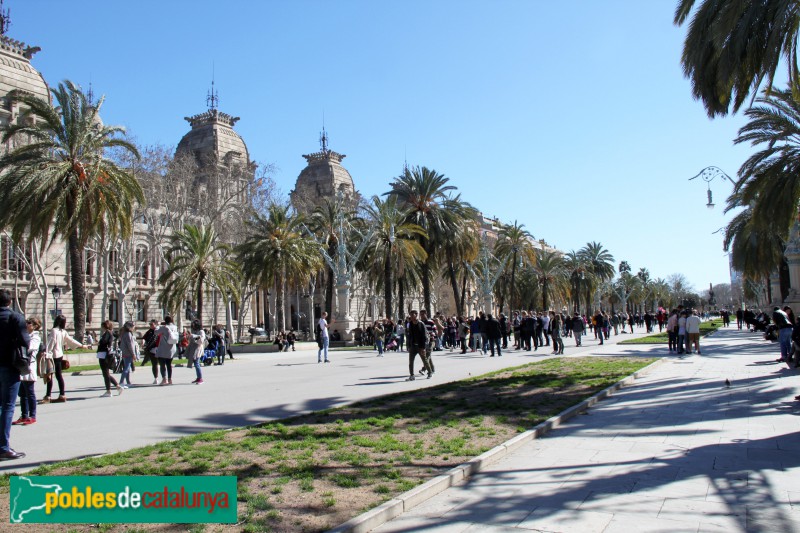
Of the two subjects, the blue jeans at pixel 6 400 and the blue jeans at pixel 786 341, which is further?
the blue jeans at pixel 786 341

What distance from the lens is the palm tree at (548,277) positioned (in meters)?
64.3

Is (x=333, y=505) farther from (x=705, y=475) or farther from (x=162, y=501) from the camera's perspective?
(x=705, y=475)

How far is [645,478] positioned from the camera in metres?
5.58

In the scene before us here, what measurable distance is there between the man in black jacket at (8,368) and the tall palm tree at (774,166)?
780 inches

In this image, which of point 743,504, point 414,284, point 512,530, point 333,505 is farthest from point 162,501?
point 414,284

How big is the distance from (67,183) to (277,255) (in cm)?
1537

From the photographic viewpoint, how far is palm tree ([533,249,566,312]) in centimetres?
6431

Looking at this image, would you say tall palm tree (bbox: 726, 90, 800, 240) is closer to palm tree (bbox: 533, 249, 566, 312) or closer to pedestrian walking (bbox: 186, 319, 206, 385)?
pedestrian walking (bbox: 186, 319, 206, 385)

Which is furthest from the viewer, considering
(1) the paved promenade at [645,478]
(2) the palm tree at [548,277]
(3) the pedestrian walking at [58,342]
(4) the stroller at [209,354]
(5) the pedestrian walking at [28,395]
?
(2) the palm tree at [548,277]

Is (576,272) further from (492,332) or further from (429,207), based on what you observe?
(492,332)

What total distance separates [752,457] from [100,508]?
6.15 m

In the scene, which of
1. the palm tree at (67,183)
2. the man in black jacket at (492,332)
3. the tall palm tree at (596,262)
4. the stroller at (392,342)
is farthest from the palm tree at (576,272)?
the palm tree at (67,183)

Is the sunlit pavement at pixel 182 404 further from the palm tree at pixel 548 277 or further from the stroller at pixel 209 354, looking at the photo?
the palm tree at pixel 548 277

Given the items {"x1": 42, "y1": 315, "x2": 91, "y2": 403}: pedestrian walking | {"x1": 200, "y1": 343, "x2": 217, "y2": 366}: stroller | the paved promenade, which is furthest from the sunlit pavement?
{"x1": 200, "y1": 343, "x2": 217, "y2": 366}: stroller
